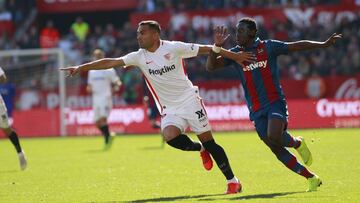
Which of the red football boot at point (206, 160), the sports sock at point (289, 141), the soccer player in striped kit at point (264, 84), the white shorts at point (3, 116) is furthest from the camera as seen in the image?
the white shorts at point (3, 116)

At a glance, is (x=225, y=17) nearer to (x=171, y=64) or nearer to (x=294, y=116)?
(x=294, y=116)

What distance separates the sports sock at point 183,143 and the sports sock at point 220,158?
0.43m

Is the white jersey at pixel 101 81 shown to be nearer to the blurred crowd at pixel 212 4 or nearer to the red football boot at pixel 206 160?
the red football boot at pixel 206 160

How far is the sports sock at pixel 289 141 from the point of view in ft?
39.2

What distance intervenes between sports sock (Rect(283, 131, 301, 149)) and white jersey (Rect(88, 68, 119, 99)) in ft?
41.9

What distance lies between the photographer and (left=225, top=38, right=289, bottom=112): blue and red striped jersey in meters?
11.8

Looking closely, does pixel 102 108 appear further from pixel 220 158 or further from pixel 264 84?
pixel 264 84

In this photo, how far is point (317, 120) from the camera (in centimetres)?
2866

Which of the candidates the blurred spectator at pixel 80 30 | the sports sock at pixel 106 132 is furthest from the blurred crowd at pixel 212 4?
the sports sock at pixel 106 132

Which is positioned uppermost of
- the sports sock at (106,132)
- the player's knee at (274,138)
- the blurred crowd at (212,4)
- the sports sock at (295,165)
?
the blurred crowd at (212,4)

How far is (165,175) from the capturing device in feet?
48.9

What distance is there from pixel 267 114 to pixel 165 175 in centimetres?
357

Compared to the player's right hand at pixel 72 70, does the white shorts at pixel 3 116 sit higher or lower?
lower

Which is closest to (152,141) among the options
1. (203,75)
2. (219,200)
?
(203,75)
